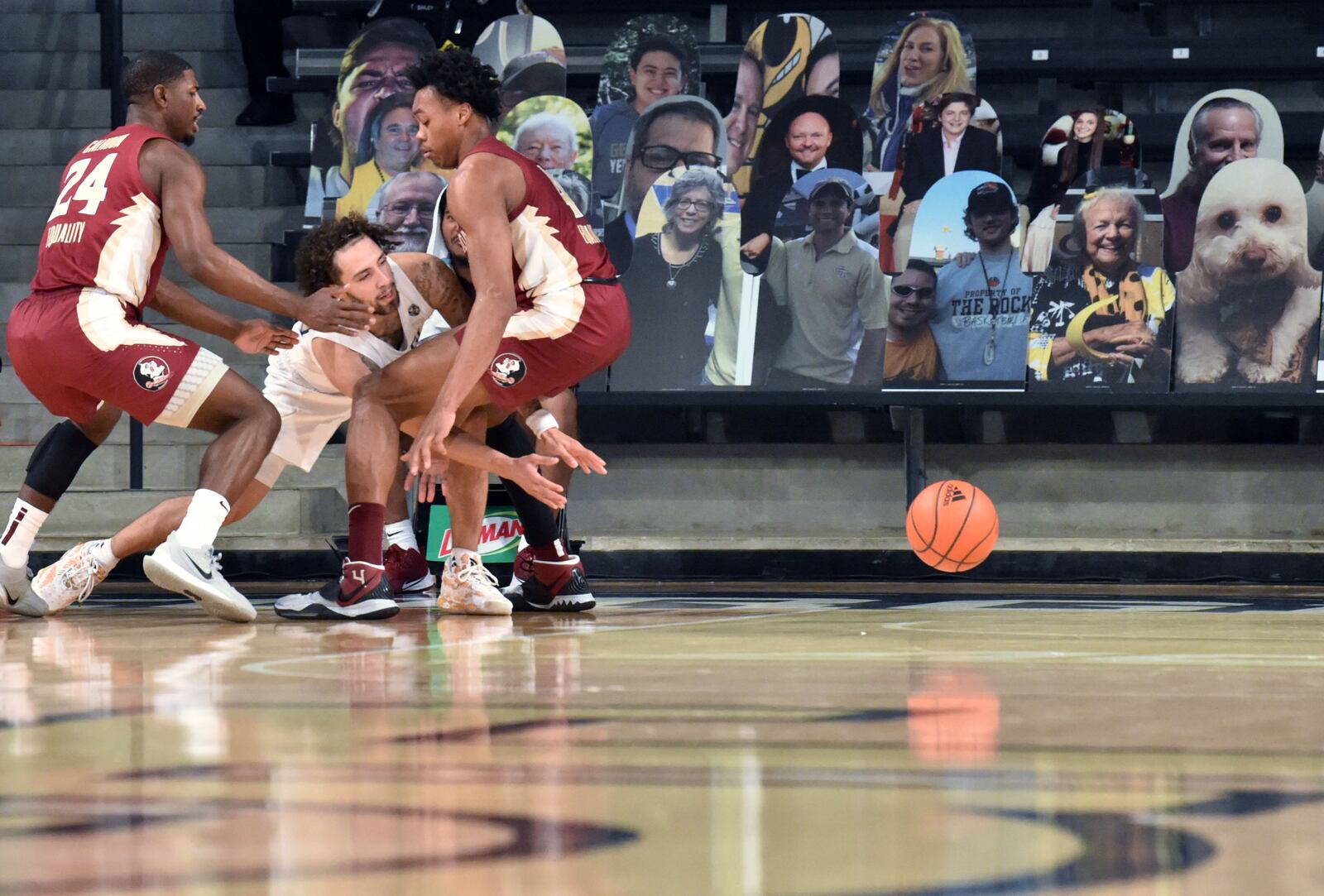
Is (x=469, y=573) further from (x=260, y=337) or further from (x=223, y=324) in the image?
(x=223, y=324)

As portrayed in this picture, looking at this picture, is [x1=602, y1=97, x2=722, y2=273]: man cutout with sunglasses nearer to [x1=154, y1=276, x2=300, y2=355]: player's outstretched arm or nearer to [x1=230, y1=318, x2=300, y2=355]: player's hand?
[x1=154, y1=276, x2=300, y2=355]: player's outstretched arm

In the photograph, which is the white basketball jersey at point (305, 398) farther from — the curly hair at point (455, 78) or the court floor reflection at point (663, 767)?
the court floor reflection at point (663, 767)

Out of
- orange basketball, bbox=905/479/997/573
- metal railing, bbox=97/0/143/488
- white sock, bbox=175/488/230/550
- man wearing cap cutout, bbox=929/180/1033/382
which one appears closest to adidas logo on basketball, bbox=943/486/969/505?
orange basketball, bbox=905/479/997/573

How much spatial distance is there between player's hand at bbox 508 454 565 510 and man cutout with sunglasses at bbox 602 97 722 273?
2975 mm

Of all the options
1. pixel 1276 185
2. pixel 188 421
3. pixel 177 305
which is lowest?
pixel 188 421

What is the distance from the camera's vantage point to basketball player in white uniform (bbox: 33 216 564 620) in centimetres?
409

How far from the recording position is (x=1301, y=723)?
200 centimetres

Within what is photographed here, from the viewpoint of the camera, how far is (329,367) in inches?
171

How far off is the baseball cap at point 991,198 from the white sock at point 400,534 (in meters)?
2.84

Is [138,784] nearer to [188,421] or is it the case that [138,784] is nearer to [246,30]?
[188,421]

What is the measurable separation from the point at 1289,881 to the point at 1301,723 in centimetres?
91

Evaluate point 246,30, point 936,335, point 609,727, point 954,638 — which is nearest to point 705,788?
point 609,727

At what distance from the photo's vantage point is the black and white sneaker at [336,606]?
394 centimetres

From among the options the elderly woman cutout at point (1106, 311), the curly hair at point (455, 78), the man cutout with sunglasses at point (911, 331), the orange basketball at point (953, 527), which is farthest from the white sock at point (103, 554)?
the elderly woman cutout at point (1106, 311)
